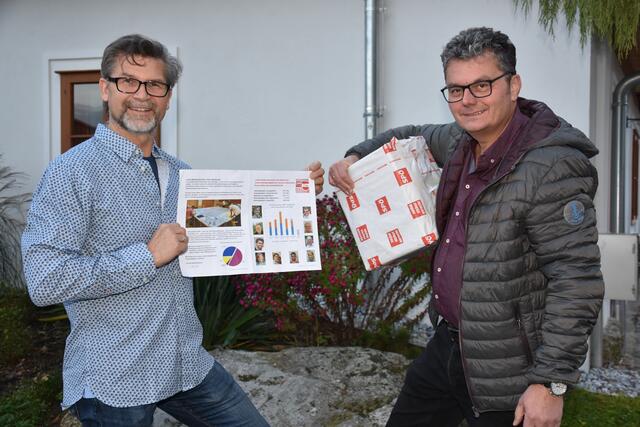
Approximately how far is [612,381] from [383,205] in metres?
4.22

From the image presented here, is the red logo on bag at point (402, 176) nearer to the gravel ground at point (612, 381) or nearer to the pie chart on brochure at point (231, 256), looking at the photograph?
the pie chart on brochure at point (231, 256)

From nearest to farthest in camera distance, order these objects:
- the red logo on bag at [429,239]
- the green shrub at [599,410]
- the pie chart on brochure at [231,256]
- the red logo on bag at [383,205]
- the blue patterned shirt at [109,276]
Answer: the blue patterned shirt at [109,276] < the pie chart on brochure at [231,256] < the red logo on bag at [429,239] < the red logo on bag at [383,205] < the green shrub at [599,410]

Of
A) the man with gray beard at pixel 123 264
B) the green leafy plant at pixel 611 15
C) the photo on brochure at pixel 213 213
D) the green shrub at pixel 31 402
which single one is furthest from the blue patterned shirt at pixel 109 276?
the green leafy plant at pixel 611 15

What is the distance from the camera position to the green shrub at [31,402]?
446cm

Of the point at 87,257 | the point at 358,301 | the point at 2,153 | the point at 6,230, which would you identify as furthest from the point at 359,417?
the point at 2,153

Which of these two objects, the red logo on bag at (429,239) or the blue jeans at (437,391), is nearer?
the blue jeans at (437,391)

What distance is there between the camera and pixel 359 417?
13.7 ft

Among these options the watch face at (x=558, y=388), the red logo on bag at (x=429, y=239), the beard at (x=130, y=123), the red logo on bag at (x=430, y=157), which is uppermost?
the beard at (x=130, y=123)

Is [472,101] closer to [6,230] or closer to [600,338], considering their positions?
[600,338]

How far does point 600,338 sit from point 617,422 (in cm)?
162

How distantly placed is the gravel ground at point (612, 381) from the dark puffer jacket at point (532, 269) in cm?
395

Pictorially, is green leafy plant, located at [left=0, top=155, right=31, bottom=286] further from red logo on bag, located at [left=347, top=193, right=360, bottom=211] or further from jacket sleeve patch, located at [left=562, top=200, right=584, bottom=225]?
jacket sleeve patch, located at [left=562, top=200, right=584, bottom=225]

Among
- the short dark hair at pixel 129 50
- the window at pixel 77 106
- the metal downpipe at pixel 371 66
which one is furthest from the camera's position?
the window at pixel 77 106

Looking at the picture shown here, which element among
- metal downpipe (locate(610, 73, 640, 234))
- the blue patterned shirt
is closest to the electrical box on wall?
metal downpipe (locate(610, 73, 640, 234))
